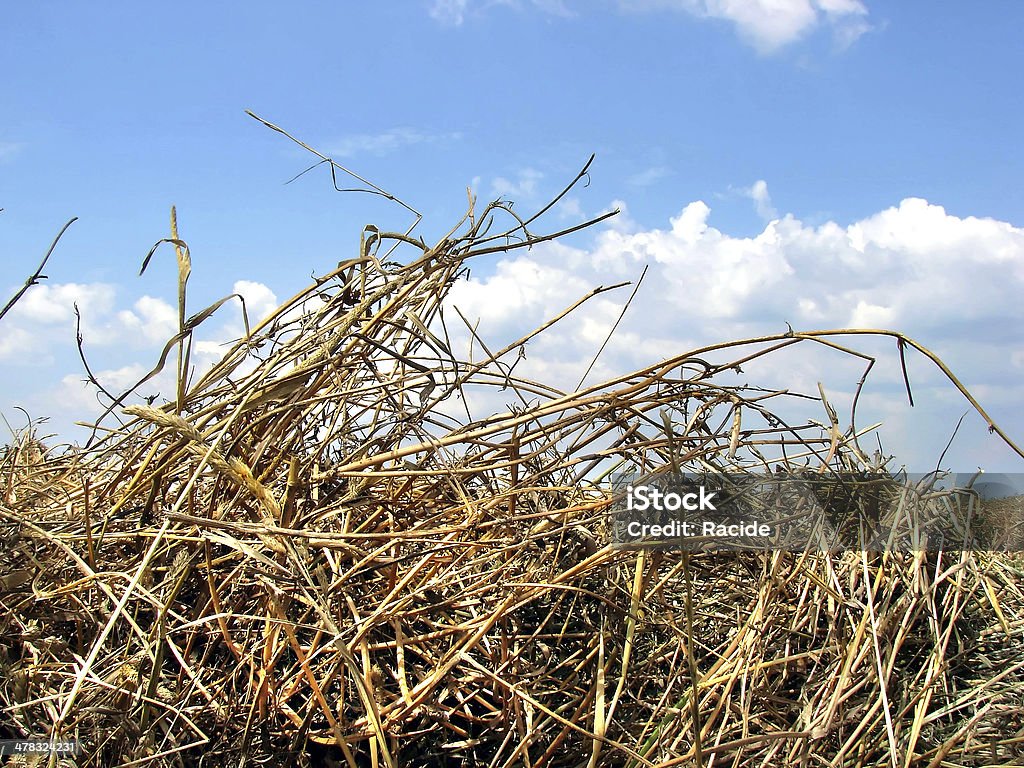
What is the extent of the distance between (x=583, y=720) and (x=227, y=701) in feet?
1.53

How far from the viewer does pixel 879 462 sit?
1499mm

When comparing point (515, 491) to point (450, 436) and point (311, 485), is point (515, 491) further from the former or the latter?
point (311, 485)

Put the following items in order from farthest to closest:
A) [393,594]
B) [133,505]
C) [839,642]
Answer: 1. [133,505]
2. [839,642]
3. [393,594]

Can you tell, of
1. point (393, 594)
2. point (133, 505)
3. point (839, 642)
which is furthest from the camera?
point (133, 505)

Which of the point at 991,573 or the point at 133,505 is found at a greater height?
the point at 133,505

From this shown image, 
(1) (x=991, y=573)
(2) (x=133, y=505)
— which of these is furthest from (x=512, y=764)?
(1) (x=991, y=573)

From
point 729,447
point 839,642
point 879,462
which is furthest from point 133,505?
point 879,462

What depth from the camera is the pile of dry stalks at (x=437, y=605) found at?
1127mm

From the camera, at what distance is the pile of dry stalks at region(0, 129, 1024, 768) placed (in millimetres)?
1127

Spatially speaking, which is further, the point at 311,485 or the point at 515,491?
the point at 311,485

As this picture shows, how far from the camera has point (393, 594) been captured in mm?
1117

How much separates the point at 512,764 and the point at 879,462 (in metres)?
0.80

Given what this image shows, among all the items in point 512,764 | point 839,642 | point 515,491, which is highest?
point 515,491

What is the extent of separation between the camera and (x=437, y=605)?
1161 mm
